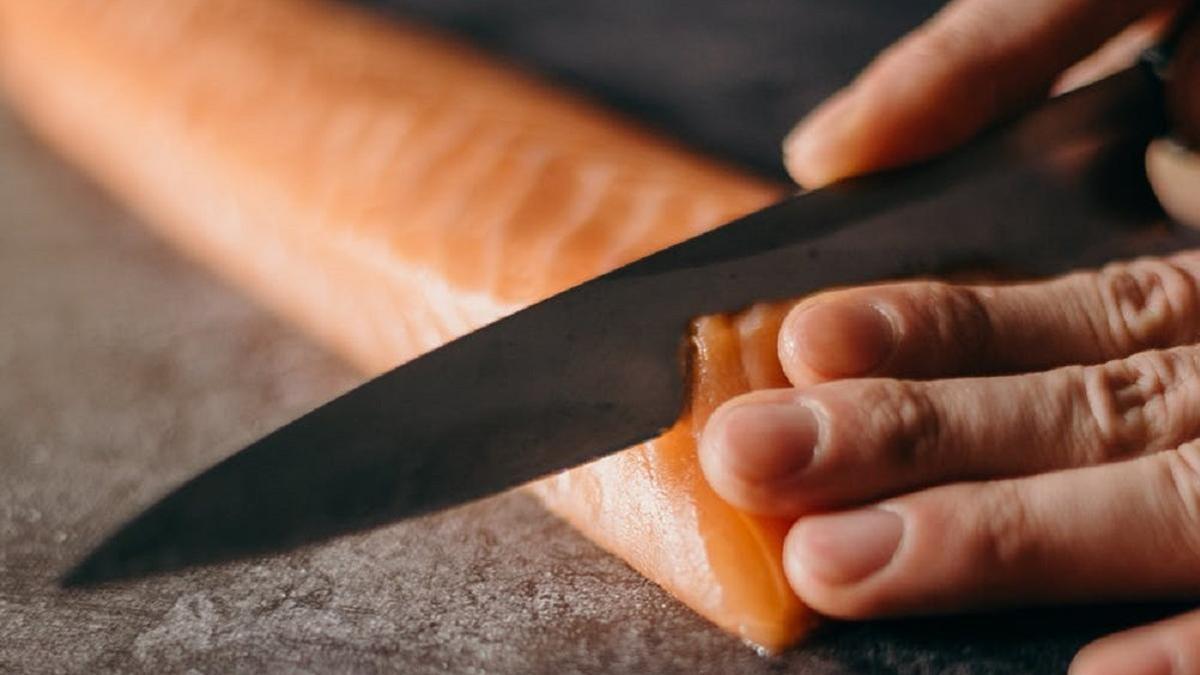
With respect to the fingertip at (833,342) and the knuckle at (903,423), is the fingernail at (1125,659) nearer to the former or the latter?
the knuckle at (903,423)

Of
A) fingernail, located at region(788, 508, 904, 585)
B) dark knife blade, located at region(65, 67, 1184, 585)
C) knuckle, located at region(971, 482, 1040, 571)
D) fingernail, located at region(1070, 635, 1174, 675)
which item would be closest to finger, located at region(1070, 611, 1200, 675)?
fingernail, located at region(1070, 635, 1174, 675)

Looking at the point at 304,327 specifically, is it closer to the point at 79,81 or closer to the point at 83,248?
the point at 83,248

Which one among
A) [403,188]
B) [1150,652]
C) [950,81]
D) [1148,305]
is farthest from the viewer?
[403,188]

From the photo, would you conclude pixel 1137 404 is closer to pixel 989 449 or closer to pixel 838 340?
pixel 989 449

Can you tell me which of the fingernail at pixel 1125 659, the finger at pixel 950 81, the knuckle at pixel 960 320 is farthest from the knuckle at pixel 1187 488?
the finger at pixel 950 81

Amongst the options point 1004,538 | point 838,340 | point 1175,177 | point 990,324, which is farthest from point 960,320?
point 1175,177

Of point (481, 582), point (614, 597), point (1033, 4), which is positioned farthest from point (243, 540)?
point (1033, 4)
